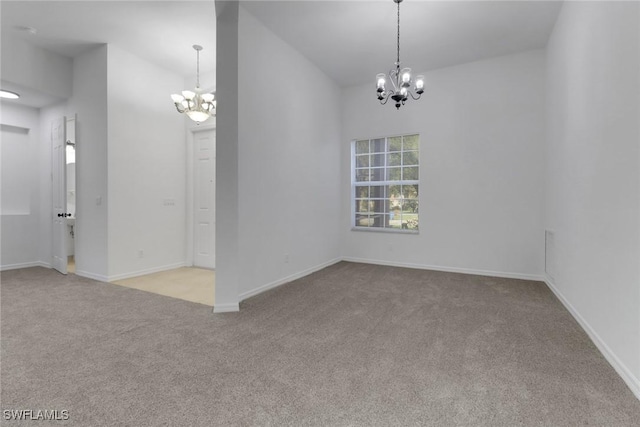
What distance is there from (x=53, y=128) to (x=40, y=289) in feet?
8.51

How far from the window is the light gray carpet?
2.04 meters

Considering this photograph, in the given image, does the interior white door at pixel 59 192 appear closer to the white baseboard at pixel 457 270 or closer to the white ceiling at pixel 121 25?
the white ceiling at pixel 121 25

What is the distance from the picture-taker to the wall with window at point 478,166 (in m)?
4.12

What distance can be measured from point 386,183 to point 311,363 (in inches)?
149

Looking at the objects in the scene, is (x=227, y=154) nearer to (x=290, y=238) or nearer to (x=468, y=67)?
(x=290, y=238)

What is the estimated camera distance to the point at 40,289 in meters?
3.72

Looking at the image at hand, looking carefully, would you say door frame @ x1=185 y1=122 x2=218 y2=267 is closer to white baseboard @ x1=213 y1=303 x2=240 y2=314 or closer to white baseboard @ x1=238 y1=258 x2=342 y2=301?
white baseboard @ x1=238 y1=258 x2=342 y2=301

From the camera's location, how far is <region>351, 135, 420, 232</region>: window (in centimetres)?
502

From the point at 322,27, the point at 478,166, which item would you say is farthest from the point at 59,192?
the point at 478,166

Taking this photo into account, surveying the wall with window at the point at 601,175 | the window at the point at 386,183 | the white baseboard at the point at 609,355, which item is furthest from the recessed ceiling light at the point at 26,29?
the white baseboard at the point at 609,355

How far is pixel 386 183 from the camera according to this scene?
5.23 m

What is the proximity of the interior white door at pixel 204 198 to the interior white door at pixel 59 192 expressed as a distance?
178 centimetres

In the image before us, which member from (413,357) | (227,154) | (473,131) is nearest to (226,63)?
(227,154)

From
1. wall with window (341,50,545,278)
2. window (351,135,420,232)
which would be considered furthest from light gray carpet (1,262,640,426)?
window (351,135,420,232)
